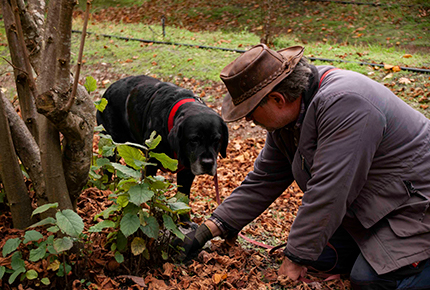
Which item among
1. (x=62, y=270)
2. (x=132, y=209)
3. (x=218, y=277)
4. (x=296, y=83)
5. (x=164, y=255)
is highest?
(x=296, y=83)

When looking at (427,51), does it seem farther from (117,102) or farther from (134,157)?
(134,157)

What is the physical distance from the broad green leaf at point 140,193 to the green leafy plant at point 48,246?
0.31 meters

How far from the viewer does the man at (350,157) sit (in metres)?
2.41

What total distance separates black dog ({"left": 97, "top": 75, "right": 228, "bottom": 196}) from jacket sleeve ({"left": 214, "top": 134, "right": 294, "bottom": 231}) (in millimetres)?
626

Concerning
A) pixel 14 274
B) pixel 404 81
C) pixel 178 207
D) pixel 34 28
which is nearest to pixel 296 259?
pixel 178 207

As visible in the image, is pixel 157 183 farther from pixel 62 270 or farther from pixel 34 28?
pixel 34 28

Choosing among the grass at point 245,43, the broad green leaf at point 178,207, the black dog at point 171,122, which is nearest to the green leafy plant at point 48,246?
the broad green leaf at point 178,207

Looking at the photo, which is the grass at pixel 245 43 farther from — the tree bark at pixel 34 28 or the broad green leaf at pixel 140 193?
the broad green leaf at pixel 140 193

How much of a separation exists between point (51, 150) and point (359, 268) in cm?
A: 218

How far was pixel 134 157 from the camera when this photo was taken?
2461 millimetres

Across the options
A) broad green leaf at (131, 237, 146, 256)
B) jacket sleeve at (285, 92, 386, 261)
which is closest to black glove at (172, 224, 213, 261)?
broad green leaf at (131, 237, 146, 256)

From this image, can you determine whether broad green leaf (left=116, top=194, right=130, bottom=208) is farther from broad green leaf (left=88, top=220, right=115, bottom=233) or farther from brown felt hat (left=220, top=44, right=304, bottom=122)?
brown felt hat (left=220, top=44, right=304, bottom=122)

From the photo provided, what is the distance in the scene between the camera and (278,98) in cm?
261

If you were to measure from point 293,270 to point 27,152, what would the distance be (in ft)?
6.59
